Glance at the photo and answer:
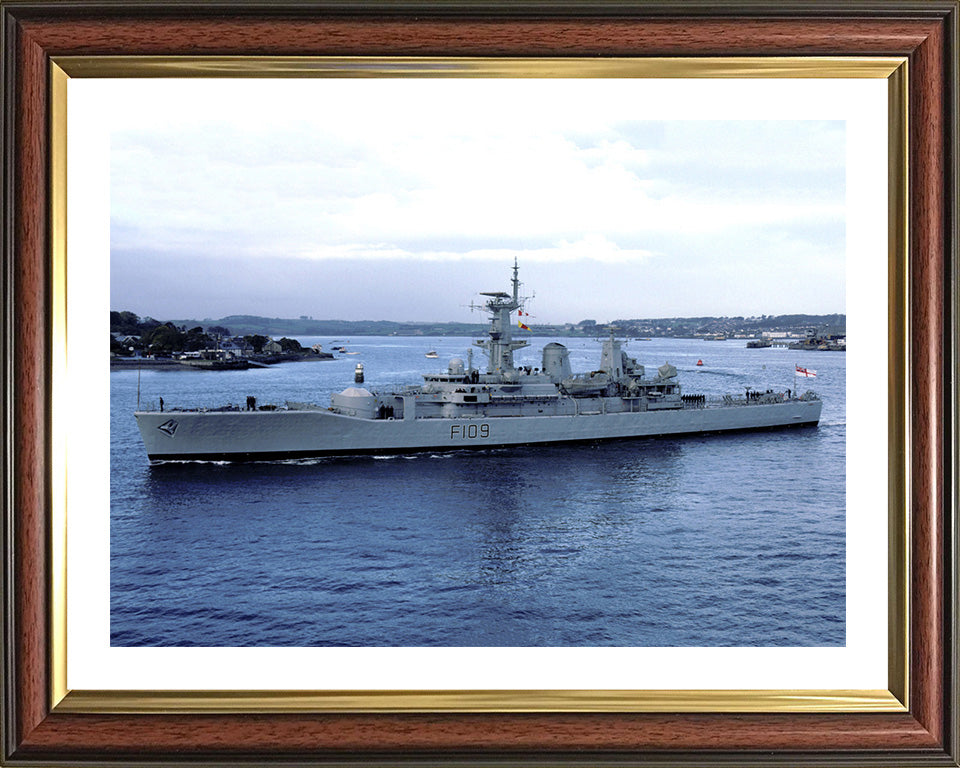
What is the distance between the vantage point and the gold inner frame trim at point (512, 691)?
108 centimetres

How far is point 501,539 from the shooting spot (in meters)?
5.88

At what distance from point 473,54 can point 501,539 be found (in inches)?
203

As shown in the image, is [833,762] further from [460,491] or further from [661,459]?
[661,459]

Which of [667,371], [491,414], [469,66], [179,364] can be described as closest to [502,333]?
[491,414]

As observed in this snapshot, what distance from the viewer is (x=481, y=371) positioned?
10.3 metres

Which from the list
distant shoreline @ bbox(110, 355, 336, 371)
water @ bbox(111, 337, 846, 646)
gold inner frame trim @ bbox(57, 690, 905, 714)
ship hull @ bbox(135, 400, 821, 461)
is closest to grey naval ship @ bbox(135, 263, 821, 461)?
ship hull @ bbox(135, 400, 821, 461)

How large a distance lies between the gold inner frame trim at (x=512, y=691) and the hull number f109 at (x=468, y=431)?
8.38m

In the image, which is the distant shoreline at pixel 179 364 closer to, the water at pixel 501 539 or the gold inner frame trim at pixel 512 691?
the water at pixel 501 539

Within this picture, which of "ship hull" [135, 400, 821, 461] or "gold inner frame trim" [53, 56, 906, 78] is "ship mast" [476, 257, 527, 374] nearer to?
"ship hull" [135, 400, 821, 461]

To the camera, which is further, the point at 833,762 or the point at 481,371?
the point at 481,371

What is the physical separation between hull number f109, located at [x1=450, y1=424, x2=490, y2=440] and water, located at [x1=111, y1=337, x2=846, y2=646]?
0.95 feet

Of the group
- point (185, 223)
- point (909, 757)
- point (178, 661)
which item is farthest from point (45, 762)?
point (185, 223)

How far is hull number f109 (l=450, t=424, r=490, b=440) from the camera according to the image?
9492 mm

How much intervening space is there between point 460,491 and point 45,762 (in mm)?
6753
